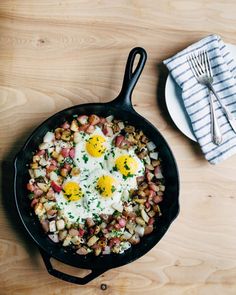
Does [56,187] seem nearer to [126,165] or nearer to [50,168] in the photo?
[50,168]

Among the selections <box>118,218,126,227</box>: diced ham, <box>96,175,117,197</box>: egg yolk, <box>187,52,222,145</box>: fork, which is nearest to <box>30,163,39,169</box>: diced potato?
<box>96,175,117,197</box>: egg yolk

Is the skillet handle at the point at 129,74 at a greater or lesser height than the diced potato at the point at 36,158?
greater

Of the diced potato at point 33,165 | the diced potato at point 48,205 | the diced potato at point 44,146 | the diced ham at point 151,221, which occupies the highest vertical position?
the diced potato at point 44,146

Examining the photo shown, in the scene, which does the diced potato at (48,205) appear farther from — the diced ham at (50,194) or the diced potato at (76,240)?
the diced potato at (76,240)

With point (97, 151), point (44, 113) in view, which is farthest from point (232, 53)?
point (44, 113)

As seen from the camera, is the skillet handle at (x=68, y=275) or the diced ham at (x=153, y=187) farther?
the diced ham at (x=153, y=187)

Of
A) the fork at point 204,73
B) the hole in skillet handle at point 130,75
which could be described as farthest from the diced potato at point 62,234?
the fork at point 204,73
